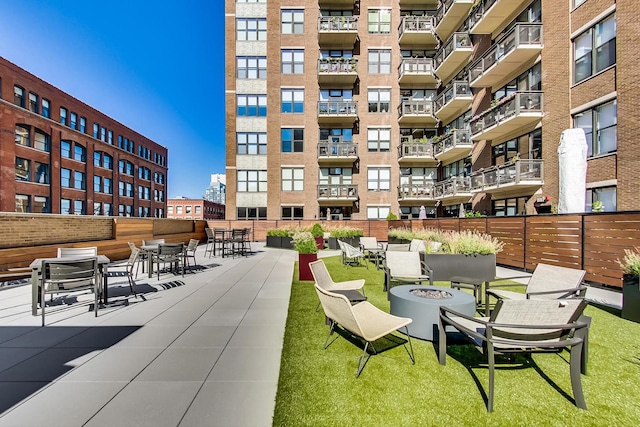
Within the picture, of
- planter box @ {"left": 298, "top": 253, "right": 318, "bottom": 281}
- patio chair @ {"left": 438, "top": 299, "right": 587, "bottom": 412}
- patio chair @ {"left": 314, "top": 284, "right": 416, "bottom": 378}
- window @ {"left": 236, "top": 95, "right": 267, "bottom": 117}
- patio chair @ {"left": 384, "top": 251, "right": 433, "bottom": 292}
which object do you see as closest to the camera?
patio chair @ {"left": 438, "top": 299, "right": 587, "bottom": 412}

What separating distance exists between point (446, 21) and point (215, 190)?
Answer: 539 feet

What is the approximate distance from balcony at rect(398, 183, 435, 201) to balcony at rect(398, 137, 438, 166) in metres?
2.37

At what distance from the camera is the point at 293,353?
12.0 ft

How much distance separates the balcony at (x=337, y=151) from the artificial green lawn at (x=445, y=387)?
22488 mm

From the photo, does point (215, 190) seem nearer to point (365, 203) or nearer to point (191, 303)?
point (365, 203)

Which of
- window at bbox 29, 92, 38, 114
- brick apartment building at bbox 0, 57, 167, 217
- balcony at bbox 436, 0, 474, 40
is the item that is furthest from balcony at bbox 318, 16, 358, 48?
window at bbox 29, 92, 38, 114

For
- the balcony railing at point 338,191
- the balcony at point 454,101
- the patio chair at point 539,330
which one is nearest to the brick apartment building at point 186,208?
the balcony railing at point 338,191

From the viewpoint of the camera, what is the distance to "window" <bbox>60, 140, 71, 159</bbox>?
1374 inches

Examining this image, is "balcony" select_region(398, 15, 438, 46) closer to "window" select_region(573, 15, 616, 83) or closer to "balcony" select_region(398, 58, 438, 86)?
"balcony" select_region(398, 58, 438, 86)

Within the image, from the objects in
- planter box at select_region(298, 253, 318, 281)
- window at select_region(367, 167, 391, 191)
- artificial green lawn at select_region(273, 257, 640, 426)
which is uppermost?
window at select_region(367, 167, 391, 191)

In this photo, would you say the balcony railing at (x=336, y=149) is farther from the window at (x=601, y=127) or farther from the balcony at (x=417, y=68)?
the window at (x=601, y=127)

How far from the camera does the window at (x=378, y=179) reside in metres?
26.6

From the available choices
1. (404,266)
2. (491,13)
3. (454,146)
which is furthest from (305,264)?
(491,13)

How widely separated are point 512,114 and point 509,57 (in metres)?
3.36
